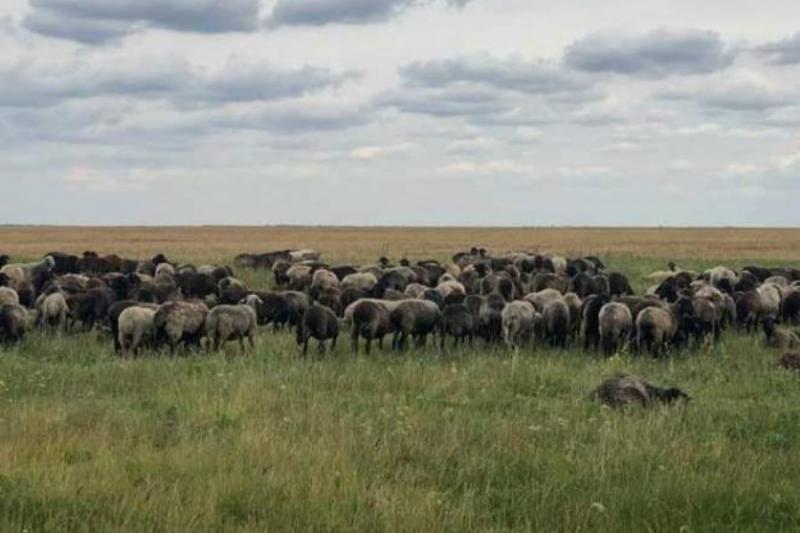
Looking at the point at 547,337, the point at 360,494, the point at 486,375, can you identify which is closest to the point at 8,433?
the point at 360,494

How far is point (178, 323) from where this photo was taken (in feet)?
60.2

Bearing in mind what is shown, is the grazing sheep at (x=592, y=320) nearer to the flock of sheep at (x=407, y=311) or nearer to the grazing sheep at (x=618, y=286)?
the flock of sheep at (x=407, y=311)

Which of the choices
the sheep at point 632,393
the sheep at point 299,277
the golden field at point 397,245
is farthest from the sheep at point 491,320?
the golden field at point 397,245

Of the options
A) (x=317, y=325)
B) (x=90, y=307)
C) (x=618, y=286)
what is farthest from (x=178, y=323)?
(x=618, y=286)

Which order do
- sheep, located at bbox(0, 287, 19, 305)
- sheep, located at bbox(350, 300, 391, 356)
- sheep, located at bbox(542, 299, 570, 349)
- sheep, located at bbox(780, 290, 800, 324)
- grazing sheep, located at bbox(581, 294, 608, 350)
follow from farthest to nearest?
sheep, located at bbox(780, 290, 800, 324) < sheep, located at bbox(0, 287, 19, 305) < grazing sheep, located at bbox(581, 294, 608, 350) < sheep, located at bbox(542, 299, 570, 349) < sheep, located at bbox(350, 300, 391, 356)

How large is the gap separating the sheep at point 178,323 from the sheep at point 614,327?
8024 mm

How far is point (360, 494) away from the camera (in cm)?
793

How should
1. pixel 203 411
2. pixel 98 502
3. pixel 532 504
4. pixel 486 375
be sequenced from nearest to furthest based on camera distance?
pixel 98 502 < pixel 532 504 < pixel 203 411 < pixel 486 375

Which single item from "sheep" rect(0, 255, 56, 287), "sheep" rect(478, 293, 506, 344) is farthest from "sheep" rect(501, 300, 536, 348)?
"sheep" rect(0, 255, 56, 287)

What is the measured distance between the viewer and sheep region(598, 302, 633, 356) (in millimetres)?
19344

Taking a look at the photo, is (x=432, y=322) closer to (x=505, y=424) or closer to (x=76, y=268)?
(x=505, y=424)

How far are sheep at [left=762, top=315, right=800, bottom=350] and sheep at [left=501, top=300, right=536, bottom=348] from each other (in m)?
5.02

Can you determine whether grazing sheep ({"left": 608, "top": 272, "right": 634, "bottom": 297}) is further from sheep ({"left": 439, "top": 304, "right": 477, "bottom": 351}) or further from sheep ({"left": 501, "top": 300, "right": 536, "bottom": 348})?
sheep ({"left": 439, "top": 304, "right": 477, "bottom": 351})

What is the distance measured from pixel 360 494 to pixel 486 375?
763 centimetres
